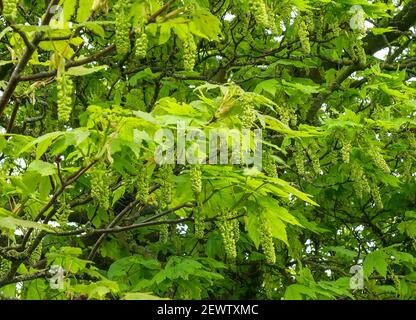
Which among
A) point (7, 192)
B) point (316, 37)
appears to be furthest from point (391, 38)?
point (7, 192)

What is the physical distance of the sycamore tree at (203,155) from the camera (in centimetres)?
294

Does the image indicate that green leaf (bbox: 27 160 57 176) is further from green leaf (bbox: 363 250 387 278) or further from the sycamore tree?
green leaf (bbox: 363 250 387 278)

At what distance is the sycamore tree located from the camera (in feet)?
9.64

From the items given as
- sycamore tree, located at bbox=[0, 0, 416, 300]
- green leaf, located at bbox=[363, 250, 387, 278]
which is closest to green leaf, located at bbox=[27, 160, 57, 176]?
sycamore tree, located at bbox=[0, 0, 416, 300]

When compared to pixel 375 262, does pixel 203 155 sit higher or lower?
lower

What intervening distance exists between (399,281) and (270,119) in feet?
8.76

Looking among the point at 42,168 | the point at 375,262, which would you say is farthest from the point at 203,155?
the point at 375,262

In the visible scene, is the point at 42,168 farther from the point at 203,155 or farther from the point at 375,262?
the point at 375,262

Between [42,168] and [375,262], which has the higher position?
[375,262]

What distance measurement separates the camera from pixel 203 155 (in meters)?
2.99

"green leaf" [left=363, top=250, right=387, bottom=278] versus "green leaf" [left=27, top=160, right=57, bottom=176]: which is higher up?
"green leaf" [left=363, top=250, right=387, bottom=278]

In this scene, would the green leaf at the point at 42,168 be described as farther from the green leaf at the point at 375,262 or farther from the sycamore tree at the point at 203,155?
the green leaf at the point at 375,262

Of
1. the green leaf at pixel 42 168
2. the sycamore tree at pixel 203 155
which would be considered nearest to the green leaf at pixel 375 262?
the sycamore tree at pixel 203 155

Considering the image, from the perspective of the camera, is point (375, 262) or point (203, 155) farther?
point (375, 262)
